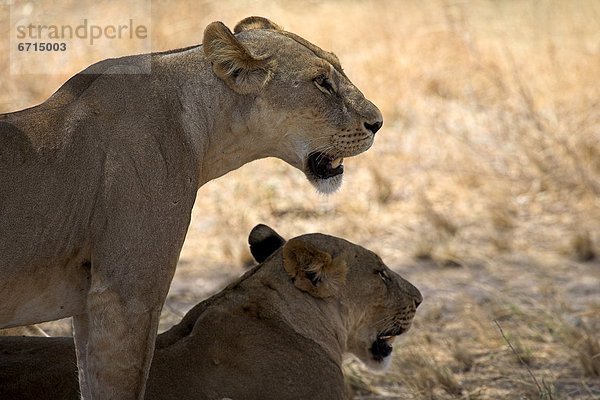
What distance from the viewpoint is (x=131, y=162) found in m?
3.95

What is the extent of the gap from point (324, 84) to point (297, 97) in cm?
13

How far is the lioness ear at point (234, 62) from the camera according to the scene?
4.09 meters

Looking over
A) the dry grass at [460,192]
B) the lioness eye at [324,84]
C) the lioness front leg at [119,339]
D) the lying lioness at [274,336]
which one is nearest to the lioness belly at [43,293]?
the lioness front leg at [119,339]

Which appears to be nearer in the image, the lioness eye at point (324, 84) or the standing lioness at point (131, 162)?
the standing lioness at point (131, 162)

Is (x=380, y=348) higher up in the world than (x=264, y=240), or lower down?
→ lower down

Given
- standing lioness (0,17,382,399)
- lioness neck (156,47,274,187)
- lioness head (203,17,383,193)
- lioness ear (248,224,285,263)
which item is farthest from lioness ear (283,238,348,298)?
lioness neck (156,47,274,187)

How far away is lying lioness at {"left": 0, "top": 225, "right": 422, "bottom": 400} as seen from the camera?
4.51 meters

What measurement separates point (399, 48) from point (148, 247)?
780cm

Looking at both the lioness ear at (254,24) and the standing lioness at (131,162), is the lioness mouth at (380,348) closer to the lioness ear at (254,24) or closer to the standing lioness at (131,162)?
the standing lioness at (131,162)

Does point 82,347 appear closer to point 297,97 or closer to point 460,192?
point 297,97

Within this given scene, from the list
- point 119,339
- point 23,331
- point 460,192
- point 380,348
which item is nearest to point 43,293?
point 119,339

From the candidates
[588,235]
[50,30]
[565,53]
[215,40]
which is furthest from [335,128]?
[565,53]

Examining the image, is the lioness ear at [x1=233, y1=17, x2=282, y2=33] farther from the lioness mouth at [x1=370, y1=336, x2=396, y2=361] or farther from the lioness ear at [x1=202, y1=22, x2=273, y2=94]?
the lioness mouth at [x1=370, y1=336, x2=396, y2=361]

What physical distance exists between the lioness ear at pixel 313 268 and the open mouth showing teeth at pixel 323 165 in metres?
0.45
